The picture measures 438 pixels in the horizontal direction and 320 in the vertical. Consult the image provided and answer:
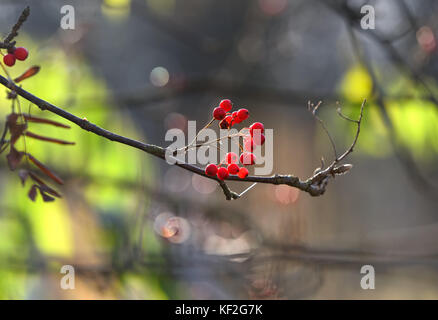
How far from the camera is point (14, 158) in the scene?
572 millimetres

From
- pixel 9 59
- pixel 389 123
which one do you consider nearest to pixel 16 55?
pixel 9 59

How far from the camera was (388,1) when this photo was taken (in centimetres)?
190

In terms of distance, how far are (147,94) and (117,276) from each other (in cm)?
84

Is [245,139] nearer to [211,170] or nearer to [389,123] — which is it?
[211,170]

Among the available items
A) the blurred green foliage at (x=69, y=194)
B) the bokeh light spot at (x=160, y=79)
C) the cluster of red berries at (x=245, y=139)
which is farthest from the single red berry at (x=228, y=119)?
the bokeh light spot at (x=160, y=79)

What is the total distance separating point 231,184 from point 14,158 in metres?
2.01

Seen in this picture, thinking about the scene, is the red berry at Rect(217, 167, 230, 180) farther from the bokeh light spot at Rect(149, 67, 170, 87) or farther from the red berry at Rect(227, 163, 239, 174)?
the bokeh light spot at Rect(149, 67, 170, 87)

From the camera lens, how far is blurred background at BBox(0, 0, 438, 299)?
57.9 inches

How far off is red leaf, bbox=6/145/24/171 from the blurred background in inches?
32.0

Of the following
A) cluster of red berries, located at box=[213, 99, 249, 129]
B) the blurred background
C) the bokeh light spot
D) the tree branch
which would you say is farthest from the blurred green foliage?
the tree branch

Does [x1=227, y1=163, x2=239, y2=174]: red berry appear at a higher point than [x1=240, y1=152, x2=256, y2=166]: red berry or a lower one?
lower

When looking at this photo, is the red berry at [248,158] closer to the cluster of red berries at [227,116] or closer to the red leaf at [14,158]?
the cluster of red berries at [227,116]
